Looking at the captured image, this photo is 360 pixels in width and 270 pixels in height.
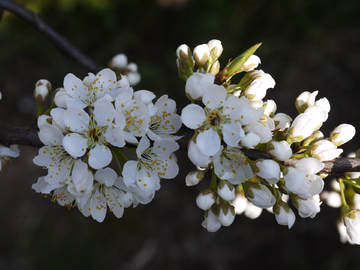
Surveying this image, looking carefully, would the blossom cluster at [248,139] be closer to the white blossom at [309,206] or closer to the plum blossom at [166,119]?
the white blossom at [309,206]

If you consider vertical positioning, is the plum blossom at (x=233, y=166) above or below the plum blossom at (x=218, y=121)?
below

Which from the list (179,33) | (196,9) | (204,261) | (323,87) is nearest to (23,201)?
(204,261)

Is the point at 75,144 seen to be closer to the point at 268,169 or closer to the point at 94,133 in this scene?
the point at 94,133

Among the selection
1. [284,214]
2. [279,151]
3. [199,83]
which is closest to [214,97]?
[199,83]

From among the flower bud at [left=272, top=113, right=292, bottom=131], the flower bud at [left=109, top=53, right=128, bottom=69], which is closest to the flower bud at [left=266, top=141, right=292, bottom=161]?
the flower bud at [left=272, top=113, right=292, bottom=131]

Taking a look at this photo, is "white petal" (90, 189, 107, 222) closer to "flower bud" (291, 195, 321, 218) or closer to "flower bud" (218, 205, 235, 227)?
"flower bud" (218, 205, 235, 227)

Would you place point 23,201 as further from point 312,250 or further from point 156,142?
point 312,250

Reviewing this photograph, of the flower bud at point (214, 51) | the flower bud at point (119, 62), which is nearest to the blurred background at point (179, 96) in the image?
the flower bud at point (119, 62)
